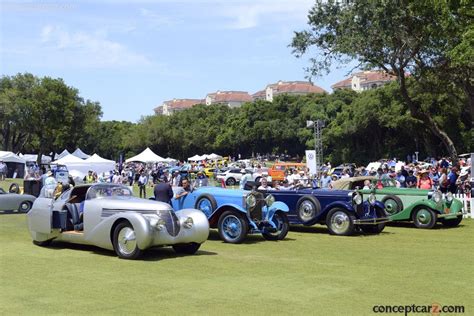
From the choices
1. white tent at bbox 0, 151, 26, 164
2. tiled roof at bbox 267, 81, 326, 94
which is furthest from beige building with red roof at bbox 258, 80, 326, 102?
white tent at bbox 0, 151, 26, 164

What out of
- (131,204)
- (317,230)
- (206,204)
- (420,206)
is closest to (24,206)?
(206,204)

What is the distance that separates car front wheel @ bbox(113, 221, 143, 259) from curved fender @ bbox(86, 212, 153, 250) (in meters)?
0.13

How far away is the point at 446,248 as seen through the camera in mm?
12398

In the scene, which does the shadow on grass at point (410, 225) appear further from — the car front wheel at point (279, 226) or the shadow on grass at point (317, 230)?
the car front wheel at point (279, 226)

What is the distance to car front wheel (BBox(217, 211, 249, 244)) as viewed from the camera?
1300 centimetres

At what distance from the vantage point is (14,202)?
20062 millimetres

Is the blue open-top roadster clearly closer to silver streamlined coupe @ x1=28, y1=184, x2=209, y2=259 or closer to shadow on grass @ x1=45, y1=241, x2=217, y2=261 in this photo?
shadow on grass @ x1=45, y1=241, x2=217, y2=261

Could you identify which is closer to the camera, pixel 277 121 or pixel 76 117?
pixel 76 117

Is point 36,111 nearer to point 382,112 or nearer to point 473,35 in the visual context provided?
point 382,112

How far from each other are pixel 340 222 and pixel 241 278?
21.9ft

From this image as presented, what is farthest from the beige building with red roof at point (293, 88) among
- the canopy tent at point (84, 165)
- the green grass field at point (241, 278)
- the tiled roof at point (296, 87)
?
the green grass field at point (241, 278)

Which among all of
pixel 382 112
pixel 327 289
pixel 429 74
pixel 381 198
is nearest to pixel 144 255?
pixel 327 289

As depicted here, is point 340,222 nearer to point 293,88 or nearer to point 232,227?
point 232,227

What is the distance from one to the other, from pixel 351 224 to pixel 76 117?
58421mm
